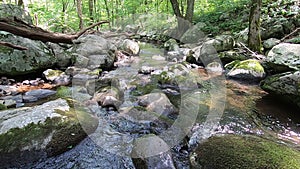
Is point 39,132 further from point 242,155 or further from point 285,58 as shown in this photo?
point 285,58

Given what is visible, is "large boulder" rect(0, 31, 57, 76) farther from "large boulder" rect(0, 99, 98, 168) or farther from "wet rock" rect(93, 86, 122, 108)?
"large boulder" rect(0, 99, 98, 168)

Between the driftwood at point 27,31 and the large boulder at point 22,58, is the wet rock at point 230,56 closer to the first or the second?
the large boulder at point 22,58

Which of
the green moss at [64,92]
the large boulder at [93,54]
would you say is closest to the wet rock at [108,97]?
the green moss at [64,92]

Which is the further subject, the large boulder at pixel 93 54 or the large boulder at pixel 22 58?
the large boulder at pixel 93 54

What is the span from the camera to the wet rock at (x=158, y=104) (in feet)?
14.2

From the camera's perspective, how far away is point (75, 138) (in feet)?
10.4

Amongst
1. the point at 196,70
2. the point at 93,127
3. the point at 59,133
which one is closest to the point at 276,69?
the point at 196,70

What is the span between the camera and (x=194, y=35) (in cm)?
1361

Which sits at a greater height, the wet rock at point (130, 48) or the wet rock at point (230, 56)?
the wet rock at point (130, 48)

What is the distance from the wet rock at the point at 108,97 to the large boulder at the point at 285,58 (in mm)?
4093

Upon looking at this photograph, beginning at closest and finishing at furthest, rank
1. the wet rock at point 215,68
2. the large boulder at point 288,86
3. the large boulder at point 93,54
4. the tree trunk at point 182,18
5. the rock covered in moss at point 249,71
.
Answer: the large boulder at point 288,86 < the rock covered in moss at point 249,71 < the wet rock at point 215,68 < the large boulder at point 93,54 < the tree trunk at point 182,18

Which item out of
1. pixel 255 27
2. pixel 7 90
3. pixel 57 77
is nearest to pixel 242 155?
pixel 7 90

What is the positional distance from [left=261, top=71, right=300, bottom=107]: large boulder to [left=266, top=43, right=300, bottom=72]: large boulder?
0.66 metres

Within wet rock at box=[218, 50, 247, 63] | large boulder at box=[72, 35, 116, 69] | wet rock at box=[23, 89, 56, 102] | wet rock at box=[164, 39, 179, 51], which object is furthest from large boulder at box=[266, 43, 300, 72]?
wet rock at box=[164, 39, 179, 51]
